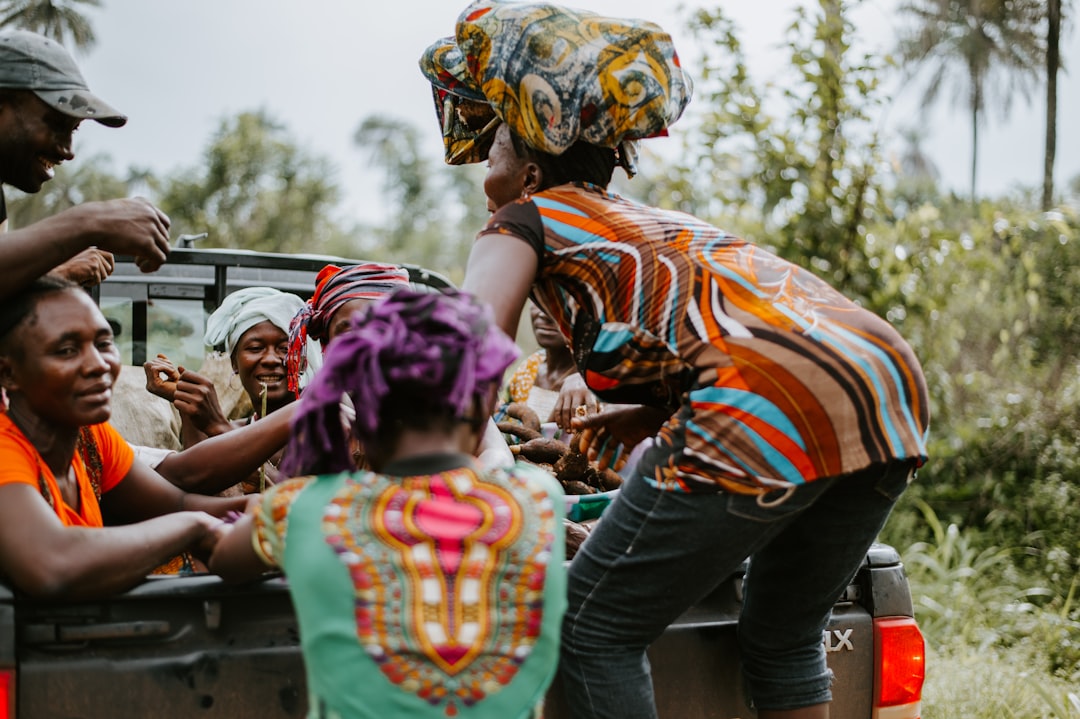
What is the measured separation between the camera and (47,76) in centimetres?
276

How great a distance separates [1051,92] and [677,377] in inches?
670

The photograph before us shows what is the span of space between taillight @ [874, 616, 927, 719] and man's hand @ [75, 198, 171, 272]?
1.86m

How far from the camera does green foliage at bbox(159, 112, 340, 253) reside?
1892cm

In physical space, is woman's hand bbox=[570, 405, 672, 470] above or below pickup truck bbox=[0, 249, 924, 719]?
above

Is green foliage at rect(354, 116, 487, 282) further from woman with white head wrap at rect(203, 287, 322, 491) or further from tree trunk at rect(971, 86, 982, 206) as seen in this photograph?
woman with white head wrap at rect(203, 287, 322, 491)

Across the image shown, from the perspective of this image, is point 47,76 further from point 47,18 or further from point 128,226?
point 47,18

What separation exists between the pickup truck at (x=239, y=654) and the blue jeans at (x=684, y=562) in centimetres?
20

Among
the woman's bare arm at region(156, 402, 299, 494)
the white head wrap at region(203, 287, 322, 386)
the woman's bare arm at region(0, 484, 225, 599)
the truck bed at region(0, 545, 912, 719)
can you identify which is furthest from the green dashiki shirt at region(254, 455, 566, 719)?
the white head wrap at region(203, 287, 322, 386)

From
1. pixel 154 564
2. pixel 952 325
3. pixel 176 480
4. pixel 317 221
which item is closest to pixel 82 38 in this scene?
pixel 317 221

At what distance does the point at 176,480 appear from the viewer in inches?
111

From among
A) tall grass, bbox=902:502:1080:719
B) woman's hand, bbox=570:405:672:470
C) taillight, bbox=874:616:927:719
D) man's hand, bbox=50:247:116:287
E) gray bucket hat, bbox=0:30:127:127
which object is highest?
gray bucket hat, bbox=0:30:127:127

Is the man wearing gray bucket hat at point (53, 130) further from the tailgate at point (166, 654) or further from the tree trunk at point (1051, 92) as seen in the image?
the tree trunk at point (1051, 92)

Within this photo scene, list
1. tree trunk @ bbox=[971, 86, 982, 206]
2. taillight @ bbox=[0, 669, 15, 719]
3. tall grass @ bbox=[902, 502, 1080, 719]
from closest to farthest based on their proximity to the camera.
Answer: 1. taillight @ bbox=[0, 669, 15, 719]
2. tall grass @ bbox=[902, 502, 1080, 719]
3. tree trunk @ bbox=[971, 86, 982, 206]

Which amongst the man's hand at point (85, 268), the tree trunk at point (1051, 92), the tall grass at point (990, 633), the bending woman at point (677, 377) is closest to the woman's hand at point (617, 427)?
the bending woman at point (677, 377)
